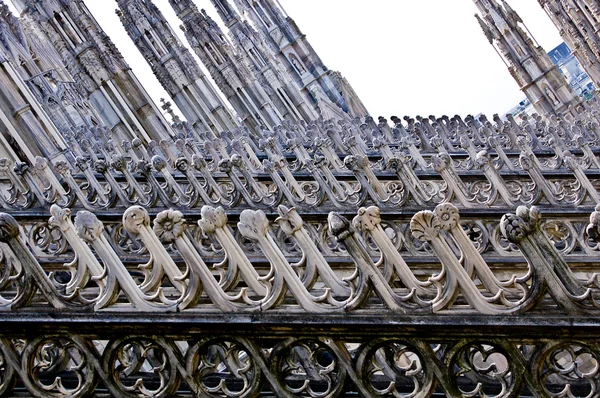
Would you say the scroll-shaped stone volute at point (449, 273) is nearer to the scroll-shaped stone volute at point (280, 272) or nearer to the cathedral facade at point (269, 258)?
the cathedral facade at point (269, 258)

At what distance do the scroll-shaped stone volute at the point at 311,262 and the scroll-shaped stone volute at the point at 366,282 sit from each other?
151 millimetres

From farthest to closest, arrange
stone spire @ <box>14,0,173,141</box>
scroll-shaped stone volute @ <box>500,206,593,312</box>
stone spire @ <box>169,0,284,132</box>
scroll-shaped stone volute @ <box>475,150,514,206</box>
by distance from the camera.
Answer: stone spire @ <box>169,0,284,132</box>
stone spire @ <box>14,0,173,141</box>
scroll-shaped stone volute @ <box>475,150,514,206</box>
scroll-shaped stone volute @ <box>500,206,593,312</box>

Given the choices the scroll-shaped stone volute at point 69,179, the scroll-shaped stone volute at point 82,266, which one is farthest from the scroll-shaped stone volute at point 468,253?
the scroll-shaped stone volute at point 69,179

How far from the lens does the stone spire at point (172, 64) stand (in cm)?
3322

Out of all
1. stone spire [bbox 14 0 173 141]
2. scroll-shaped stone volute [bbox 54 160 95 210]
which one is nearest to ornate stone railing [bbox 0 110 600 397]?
scroll-shaped stone volute [bbox 54 160 95 210]

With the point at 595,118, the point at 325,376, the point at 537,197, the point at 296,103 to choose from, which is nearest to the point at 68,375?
the point at 325,376

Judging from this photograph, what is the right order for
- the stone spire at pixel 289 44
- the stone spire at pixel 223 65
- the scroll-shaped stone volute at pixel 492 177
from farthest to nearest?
the stone spire at pixel 289 44 < the stone spire at pixel 223 65 < the scroll-shaped stone volute at pixel 492 177

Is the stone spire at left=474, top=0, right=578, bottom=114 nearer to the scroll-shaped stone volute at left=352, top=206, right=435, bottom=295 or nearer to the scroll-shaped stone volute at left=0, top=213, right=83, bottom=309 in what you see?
the scroll-shaped stone volute at left=352, top=206, right=435, bottom=295

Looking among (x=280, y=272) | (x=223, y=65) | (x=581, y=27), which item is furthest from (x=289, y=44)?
(x=280, y=272)

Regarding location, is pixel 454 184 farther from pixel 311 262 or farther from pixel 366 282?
pixel 366 282

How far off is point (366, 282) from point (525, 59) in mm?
45558

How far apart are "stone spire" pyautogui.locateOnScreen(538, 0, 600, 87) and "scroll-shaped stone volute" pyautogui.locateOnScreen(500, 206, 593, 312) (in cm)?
4137

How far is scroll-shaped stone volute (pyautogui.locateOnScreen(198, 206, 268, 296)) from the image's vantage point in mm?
6035

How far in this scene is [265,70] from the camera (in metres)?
46.0
